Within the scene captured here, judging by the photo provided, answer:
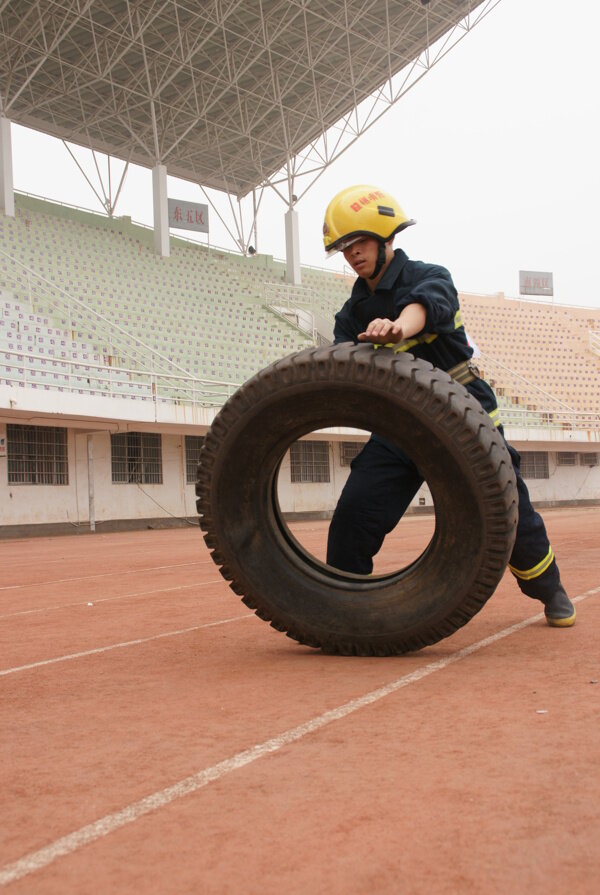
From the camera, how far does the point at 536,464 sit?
4028 centimetres

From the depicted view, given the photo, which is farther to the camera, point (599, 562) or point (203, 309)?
point (203, 309)

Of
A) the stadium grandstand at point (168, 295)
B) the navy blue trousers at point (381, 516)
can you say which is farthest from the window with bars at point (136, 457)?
the navy blue trousers at point (381, 516)

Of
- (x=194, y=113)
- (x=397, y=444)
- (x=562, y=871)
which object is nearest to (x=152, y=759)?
(x=562, y=871)

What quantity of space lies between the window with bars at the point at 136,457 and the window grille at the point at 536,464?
1807 centimetres

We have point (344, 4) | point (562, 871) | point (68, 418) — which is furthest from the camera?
point (344, 4)

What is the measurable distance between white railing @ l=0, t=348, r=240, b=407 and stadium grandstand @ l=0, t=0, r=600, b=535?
9cm

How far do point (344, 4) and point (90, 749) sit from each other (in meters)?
31.4

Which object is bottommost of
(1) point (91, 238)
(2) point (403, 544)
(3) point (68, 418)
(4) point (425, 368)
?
(2) point (403, 544)

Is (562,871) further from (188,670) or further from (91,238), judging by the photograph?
(91,238)

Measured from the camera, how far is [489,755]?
90.0 inches

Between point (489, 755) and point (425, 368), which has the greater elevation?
point (425, 368)

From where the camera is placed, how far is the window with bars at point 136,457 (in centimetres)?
2600

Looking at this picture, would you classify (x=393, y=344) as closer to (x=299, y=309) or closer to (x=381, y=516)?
(x=381, y=516)

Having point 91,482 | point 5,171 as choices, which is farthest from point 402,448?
point 5,171
